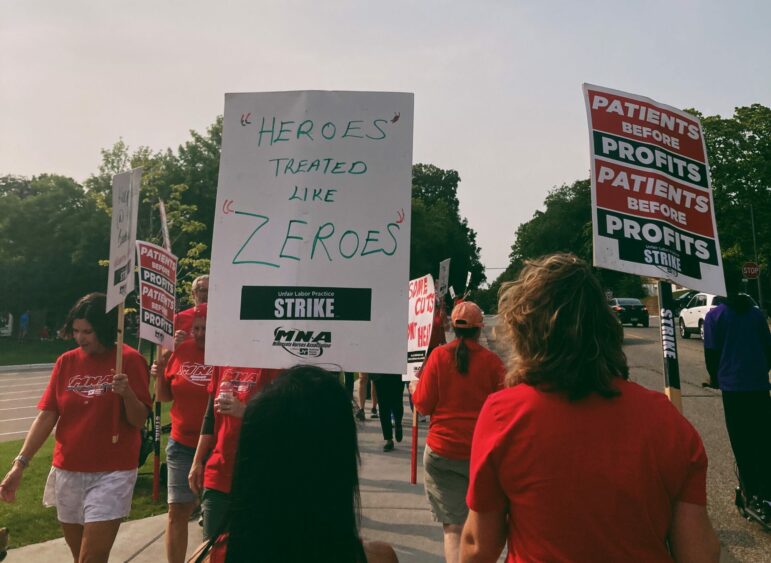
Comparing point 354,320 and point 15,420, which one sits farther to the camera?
point 15,420

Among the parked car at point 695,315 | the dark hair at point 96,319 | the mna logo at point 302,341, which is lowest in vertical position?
the mna logo at point 302,341

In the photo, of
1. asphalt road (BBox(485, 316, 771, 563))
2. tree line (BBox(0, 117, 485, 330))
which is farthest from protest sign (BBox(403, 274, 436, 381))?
tree line (BBox(0, 117, 485, 330))

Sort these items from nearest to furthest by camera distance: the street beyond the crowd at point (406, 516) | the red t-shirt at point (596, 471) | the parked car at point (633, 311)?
the red t-shirt at point (596, 471) < the street beyond the crowd at point (406, 516) < the parked car at point (633, 311)

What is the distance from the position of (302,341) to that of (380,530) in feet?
10.4

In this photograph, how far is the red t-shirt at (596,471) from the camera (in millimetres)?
1681

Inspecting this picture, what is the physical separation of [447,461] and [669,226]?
6.90 ft

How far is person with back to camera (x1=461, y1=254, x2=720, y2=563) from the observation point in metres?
1.68

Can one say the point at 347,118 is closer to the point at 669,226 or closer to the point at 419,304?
the point at 669,226

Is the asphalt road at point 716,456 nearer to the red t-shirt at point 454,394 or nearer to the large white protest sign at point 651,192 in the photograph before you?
the red t-shirt at point 454,394

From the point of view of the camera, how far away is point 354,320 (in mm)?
3100

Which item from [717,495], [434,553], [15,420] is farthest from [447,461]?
[15,420]

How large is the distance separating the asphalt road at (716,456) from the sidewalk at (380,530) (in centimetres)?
179

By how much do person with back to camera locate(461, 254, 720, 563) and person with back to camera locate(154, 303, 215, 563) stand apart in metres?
2.58

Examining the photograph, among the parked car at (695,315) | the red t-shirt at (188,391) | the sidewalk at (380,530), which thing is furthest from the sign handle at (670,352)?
the parked car at (695,315)
